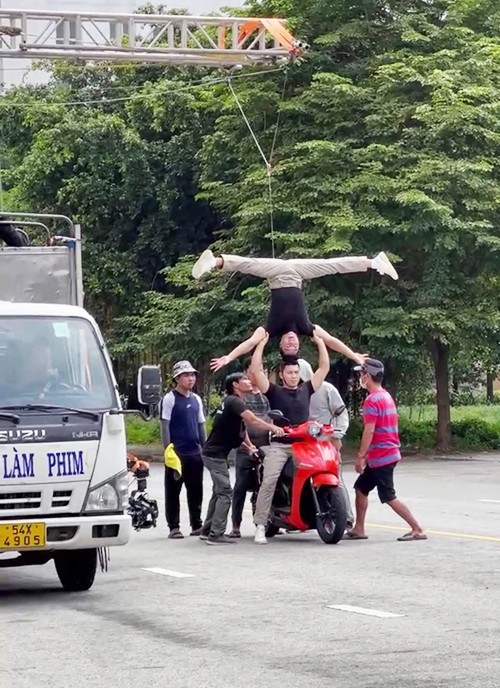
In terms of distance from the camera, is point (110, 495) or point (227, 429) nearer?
point (110, 495)

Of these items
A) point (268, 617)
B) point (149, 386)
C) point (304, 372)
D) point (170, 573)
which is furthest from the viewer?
point (304, 372)

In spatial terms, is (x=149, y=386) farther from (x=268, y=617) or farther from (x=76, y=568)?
(x=268, y=617)

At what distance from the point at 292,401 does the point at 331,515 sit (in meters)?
1.29

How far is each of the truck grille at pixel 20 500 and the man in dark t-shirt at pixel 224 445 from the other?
4576 millimetres

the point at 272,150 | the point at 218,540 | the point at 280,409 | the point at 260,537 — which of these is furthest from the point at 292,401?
the point at 272,150

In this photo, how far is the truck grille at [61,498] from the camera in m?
10.8

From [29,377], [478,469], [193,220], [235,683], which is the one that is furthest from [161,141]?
[235,683]

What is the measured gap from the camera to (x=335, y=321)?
3216 centimetres

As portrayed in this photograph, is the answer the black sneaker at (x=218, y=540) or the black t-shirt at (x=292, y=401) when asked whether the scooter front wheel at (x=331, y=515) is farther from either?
the black sneaker at (x=218, y=540)

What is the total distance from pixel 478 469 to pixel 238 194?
30.3ft

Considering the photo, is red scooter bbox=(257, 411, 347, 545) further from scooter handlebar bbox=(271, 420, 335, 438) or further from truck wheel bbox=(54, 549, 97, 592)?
truck wheel bbox=(54, 549, 97, 592)

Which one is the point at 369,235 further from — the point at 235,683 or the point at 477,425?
the point at 235,683

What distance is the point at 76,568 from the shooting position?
462 inches

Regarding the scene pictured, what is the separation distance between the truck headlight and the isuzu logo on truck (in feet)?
1.91
